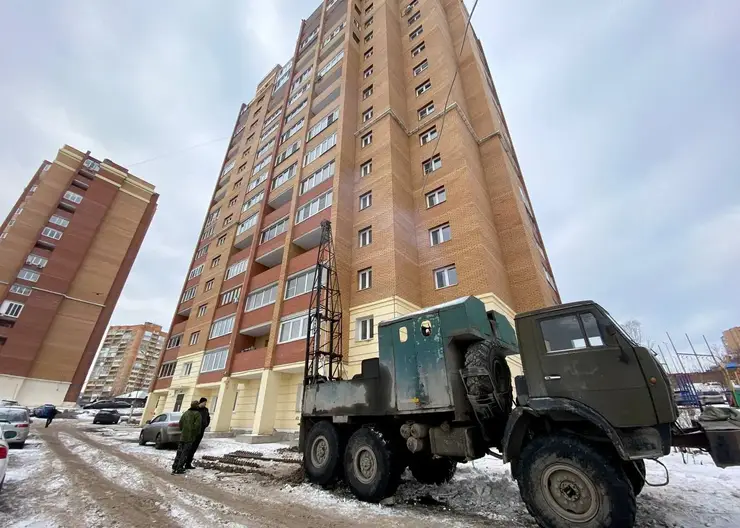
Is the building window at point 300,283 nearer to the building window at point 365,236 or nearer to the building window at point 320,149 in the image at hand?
the building window at point 365,236

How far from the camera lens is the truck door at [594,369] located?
4121 millimetres

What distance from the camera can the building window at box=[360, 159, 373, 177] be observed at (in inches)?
842

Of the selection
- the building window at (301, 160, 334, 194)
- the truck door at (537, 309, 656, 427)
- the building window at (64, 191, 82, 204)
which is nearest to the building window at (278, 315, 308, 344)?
the building window at (301, 160, 334, 194)

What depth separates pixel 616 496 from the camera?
3.81 metres

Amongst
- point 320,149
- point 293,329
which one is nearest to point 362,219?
point 293,329

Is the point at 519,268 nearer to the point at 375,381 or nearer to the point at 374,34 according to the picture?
the point at 375,381

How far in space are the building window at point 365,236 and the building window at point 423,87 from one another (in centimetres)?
1221

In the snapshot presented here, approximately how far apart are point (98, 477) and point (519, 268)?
18.3 m

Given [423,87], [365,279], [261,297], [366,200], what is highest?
[423,87]

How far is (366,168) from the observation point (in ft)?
71.4

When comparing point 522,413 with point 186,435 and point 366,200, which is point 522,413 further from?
point 366,200

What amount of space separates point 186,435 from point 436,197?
53.0ft

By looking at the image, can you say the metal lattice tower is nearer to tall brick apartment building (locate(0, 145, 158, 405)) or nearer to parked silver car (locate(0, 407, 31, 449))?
parked silver car (locate(0, 407, 31, 449))

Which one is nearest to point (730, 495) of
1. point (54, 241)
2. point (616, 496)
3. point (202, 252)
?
point (616, 496)
